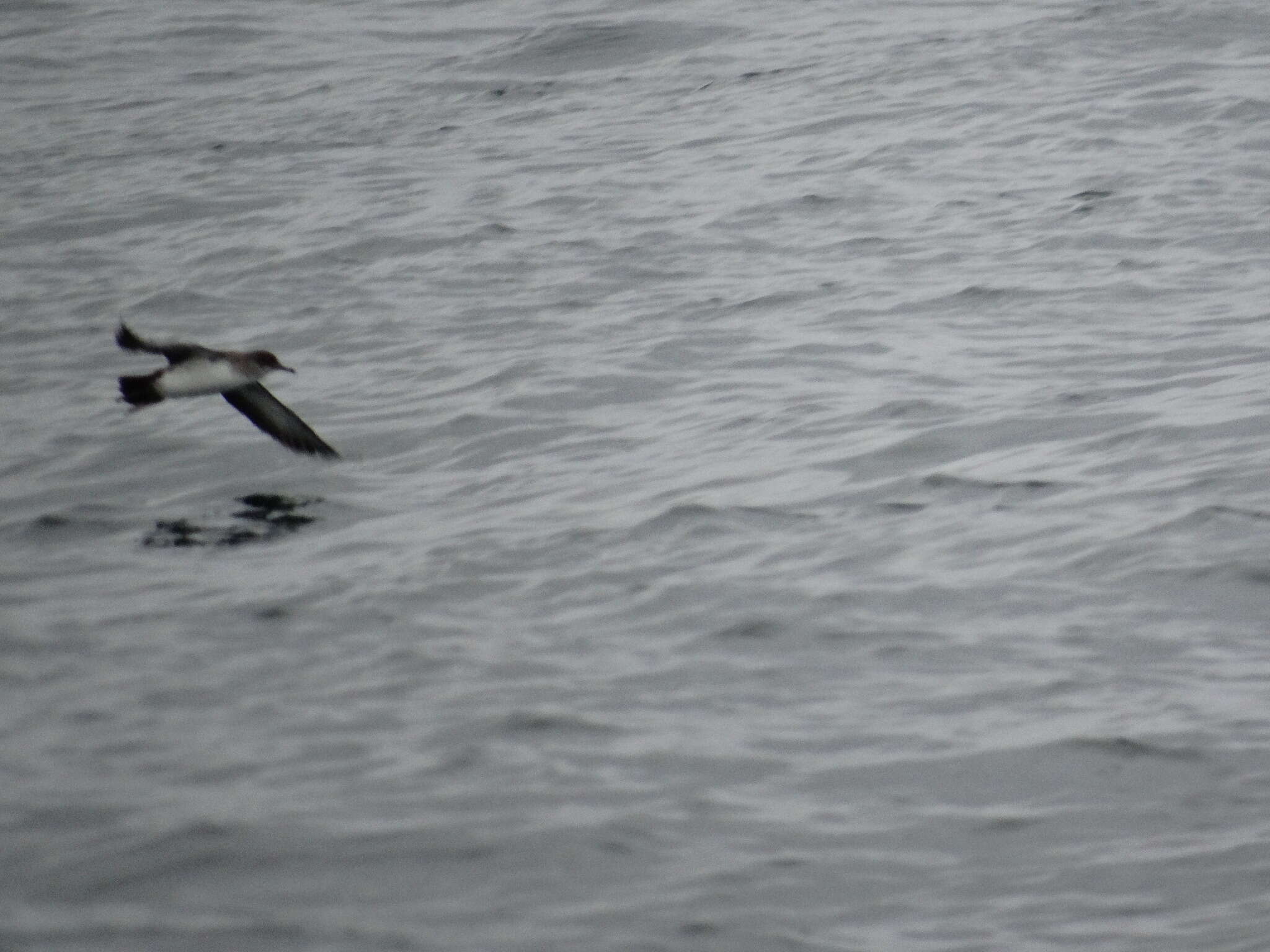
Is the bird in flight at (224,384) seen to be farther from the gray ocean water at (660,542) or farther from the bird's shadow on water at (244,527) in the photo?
the bird's shadow on water at (244,527)

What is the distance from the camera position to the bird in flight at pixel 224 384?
870 centimetres

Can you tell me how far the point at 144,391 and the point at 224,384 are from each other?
449 mm

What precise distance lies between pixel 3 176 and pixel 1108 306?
10.9 metres

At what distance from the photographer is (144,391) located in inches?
343

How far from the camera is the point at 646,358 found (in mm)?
11195

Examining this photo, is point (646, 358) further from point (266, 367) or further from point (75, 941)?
point (75, 941)

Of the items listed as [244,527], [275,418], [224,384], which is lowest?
[244,527]

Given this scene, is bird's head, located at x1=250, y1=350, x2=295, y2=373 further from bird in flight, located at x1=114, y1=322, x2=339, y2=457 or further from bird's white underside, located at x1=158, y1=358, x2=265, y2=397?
bird's white underside, located at x1=158, y1=358, x2=265, y2=397

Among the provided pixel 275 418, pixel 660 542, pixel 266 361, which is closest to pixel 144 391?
pixel 266 361

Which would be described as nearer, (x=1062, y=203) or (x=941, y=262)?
(x=941, y=262)

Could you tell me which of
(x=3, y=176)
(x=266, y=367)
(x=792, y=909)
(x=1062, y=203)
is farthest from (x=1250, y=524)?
(x=3, y=176)

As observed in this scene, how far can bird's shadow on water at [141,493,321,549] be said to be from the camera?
845 centimetres

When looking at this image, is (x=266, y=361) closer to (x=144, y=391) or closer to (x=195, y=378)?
(x=195, y=378)

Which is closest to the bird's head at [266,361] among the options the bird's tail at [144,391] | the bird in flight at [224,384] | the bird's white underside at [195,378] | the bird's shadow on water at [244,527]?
the bird in flight at [224,384]
